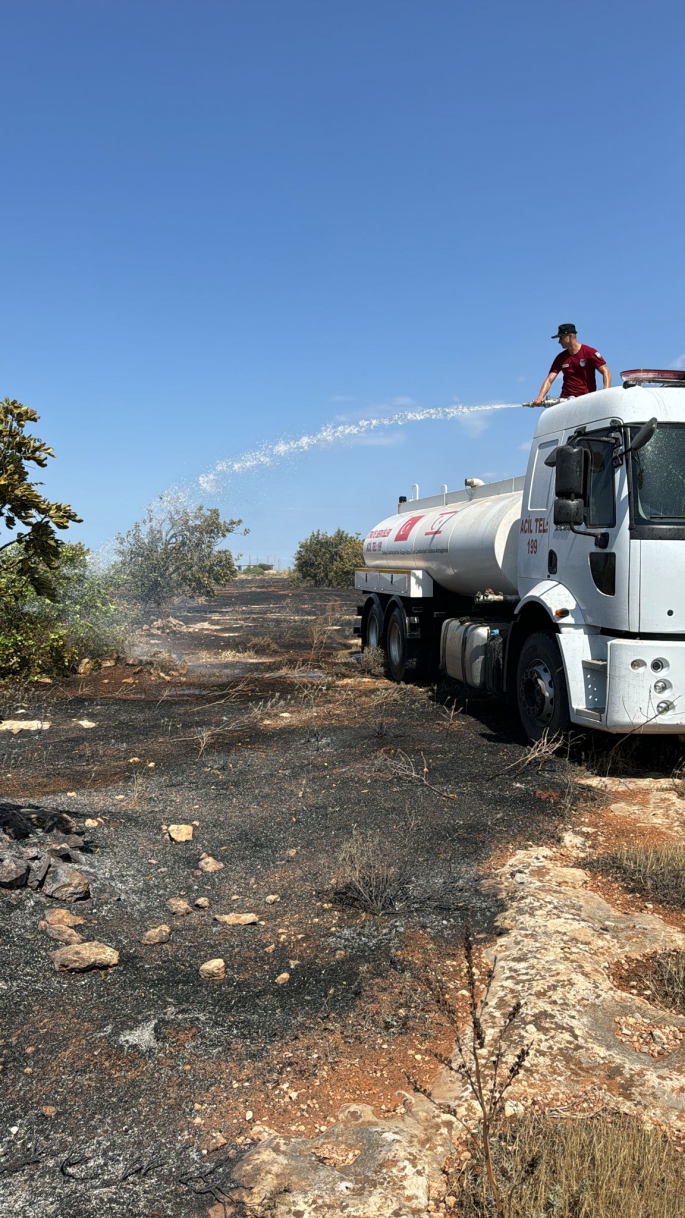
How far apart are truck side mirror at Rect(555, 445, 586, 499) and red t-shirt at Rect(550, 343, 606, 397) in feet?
6.13

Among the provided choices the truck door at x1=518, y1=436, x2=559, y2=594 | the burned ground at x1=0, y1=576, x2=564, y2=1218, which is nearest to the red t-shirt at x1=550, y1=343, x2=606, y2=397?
the truck door at x1=518, y1=436, x2=559, y2=594

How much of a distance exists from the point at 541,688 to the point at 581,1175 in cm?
577

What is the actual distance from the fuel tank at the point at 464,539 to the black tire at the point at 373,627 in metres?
0.81

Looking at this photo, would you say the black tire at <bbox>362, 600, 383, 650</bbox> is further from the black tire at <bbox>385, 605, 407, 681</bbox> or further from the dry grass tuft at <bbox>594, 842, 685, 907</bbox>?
the dry grass tuft at <bbox>594, 842, 685, 907</bbox>

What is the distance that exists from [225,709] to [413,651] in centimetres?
305

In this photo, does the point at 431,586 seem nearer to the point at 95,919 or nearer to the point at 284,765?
the point at 284,765

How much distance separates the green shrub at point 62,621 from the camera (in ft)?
42.3

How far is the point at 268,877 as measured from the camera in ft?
18.4

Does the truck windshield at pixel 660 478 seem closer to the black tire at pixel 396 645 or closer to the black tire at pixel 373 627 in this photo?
the black tire at pixel 396 645

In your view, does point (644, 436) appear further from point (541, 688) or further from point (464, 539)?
point (464, 539)

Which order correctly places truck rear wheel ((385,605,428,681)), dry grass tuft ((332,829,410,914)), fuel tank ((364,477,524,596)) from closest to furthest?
dry grass tuft ((332,829,410,914)), fuel tank ((364,477,524,596)), truck rear wheel ((385,605,428,681))

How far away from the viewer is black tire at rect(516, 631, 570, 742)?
783 cm

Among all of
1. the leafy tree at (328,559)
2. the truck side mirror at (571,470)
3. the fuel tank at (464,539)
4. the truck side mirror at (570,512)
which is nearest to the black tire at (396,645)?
the fuel tank at (464,539)

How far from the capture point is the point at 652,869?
5344mm
